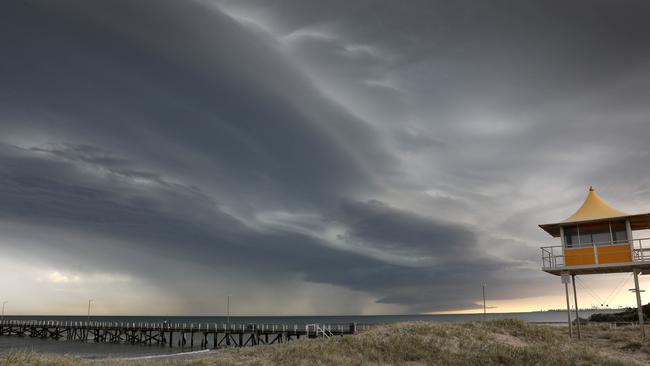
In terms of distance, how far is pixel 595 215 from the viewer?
3238 cm

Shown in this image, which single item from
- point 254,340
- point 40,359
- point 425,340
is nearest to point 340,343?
point 425,340

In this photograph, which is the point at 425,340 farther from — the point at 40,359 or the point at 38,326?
the point at 38,326

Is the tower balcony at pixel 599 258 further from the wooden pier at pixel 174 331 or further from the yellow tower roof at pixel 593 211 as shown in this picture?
the wooden pier at pixel 174 331

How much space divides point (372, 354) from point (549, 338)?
1197 cm

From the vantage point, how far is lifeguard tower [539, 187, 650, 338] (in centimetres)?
3070

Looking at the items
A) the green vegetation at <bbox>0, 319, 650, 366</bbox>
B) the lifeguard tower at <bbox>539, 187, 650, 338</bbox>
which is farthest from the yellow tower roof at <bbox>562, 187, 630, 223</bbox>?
the green vegetation at <bbox>0, 319, 650, 366</bbox>

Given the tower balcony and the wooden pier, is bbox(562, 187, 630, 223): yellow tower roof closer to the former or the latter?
the tower balcony

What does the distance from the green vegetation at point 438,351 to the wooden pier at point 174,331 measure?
25063mm

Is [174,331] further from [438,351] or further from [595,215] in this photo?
[595,215]

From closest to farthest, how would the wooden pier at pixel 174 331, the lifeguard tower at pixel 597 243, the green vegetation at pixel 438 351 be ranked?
the green vegetation at pixel 438 351 < the lifeguard tower at pixel 597 243 < the wooden pier at pixel 174 331

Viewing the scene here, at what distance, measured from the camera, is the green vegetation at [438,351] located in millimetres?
20844

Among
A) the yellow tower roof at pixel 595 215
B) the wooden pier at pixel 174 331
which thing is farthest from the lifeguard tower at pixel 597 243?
the wooden pier at pixel 174 331

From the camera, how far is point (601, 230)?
1268 inches

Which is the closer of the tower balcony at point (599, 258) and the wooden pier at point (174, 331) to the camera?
the tower balcony at point (599, 258)
